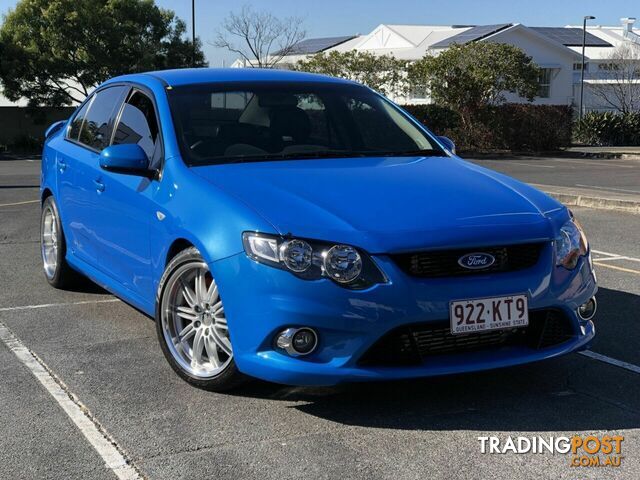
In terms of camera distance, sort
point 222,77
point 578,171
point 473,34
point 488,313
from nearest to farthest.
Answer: point 488,313, point 222,77, point 578,171, point 473,34

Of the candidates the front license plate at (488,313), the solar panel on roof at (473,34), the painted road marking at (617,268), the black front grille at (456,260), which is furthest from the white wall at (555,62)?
the front license plate at (488,313)

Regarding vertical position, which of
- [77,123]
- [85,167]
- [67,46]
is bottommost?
[85,167]

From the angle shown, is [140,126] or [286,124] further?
[140,126]

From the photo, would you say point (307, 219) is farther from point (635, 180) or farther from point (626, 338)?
point (635, 180)

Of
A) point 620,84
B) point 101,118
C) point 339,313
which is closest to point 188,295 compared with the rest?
point 339,313

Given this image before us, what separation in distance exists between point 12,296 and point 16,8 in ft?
93.4

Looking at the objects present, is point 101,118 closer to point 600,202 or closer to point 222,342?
point 222,342

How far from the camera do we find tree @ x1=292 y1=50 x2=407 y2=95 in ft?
110

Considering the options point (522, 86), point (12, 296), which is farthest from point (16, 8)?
point (12, 296)

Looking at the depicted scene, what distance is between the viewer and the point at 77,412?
3.94 m

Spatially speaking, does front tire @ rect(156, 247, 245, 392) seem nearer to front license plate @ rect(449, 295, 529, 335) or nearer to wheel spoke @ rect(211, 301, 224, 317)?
wheel spoke @ rect(211, 301, 224, 317)

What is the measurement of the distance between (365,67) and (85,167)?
2894 cm

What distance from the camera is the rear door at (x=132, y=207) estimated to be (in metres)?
4.62

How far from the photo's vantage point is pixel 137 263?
4770 millimetres
